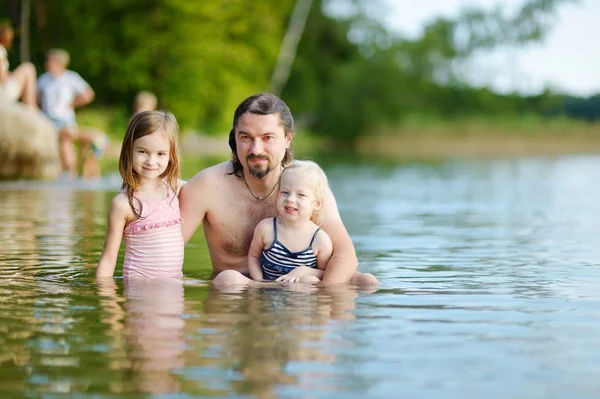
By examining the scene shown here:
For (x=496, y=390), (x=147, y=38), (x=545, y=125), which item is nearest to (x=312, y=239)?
(x=496, y=390)

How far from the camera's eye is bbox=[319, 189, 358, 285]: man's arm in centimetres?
673

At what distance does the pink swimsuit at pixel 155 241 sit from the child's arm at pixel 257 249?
45 cm

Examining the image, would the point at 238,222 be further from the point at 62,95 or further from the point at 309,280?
the point at 62,95

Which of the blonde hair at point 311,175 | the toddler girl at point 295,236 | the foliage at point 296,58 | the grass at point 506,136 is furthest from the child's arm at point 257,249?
the grass at point 506,136

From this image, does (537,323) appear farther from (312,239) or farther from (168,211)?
(168,211)

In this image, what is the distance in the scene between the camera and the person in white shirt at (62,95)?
1875 centimetres

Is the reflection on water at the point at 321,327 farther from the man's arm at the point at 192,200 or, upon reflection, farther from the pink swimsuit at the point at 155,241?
the man's arm at the point at 192,200

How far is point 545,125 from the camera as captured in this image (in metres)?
56.1

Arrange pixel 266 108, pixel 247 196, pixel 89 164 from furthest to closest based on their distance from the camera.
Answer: pixel 89 164
pixel 247 196
pixel 266 108

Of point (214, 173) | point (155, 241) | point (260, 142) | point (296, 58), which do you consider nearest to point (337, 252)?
point (260, 142)

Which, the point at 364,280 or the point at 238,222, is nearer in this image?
the point at 364,280

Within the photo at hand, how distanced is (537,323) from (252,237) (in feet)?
7.42

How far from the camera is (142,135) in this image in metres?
6.48

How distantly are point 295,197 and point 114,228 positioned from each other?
107cm
